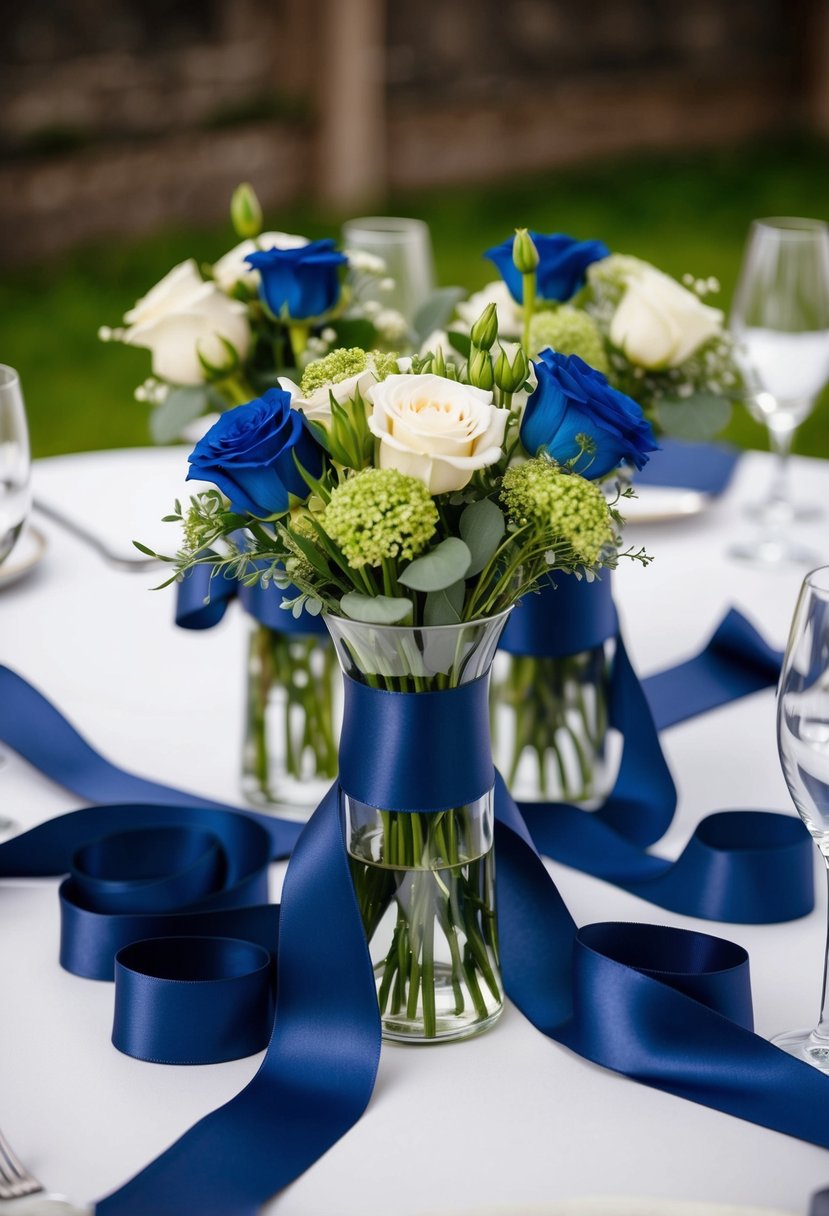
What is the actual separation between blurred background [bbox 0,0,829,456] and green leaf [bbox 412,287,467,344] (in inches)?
117

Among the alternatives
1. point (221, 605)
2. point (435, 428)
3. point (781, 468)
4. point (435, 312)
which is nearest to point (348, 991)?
point (435, 428)

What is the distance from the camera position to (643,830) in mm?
1184

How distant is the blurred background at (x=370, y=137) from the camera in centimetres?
516

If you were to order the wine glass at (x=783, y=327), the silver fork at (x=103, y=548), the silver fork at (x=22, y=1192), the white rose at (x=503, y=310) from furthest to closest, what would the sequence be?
1. the wine glass at (x=783, y=327)
2. the silver fork at (x=103, y=548)
3. the white rose at (x=503, y=310)
4. the silver fork at (x=22, y=1192)

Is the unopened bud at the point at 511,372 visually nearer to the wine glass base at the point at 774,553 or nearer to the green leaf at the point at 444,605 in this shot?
the green leaf at the point at 444,605

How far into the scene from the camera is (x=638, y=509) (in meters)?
1.73

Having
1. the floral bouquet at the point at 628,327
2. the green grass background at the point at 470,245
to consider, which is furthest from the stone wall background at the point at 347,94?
the floral bouquet at the point at 628,327

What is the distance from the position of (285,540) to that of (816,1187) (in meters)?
0.44

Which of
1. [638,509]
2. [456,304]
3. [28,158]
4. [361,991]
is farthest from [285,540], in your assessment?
[28,158]

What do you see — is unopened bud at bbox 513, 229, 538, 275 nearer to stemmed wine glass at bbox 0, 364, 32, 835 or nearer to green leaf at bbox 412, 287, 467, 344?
green leaf at bbox 412, 287, 467, 344

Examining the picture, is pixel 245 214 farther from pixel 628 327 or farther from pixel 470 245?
pixel 470 245

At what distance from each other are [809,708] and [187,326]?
59 cm

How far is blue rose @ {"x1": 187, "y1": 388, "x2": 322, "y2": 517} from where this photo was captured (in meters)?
0.83

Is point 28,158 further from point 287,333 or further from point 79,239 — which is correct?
point 287,333
